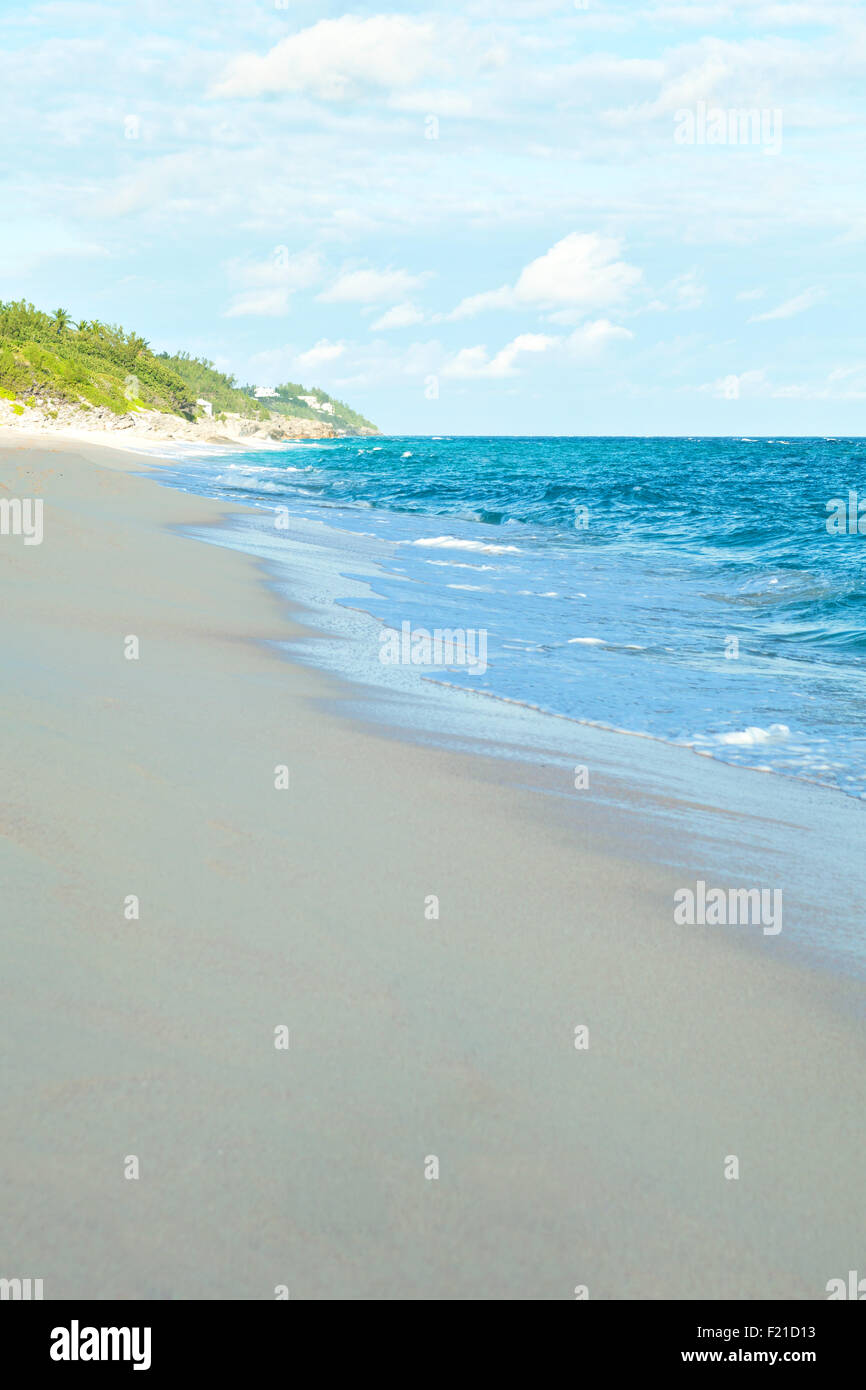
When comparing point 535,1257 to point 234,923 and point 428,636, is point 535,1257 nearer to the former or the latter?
point 234,923

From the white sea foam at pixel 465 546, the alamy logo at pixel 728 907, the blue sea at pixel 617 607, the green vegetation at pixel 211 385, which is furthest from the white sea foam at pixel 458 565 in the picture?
the green vegetation at pixel 211 385

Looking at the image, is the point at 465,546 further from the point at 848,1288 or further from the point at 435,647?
the point at 848,1288

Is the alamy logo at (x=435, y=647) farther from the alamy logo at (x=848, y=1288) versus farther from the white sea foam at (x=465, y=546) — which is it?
the white sea foam at (x=465, y=546)

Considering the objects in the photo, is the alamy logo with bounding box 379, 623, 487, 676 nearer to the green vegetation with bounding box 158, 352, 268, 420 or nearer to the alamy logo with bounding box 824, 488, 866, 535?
the alamy logo with bounding box 824, 488, 866, 535

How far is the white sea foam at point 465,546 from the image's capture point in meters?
18.4

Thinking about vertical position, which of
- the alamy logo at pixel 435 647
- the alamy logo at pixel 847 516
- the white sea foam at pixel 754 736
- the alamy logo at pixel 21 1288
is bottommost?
the alamy logo at pixel 21 1288

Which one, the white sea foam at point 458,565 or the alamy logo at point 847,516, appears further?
the alamy logo at point 847,516

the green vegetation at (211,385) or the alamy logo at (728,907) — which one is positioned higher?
the green vegetation at (211,385)

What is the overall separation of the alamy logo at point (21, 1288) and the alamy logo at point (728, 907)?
2.26m

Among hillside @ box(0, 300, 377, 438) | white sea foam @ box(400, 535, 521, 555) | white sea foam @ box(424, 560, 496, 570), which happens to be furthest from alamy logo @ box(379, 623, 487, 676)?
hillside @ box(0, 300, 377, 438)

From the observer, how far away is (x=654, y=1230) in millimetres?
2031

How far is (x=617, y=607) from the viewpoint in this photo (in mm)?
12328
